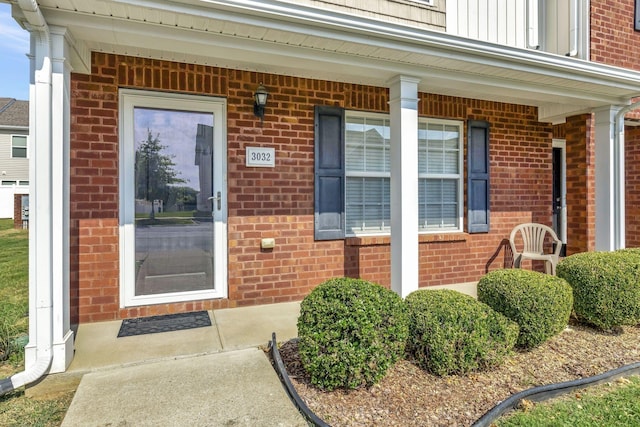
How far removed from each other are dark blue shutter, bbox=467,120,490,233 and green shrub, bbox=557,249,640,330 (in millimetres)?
1783

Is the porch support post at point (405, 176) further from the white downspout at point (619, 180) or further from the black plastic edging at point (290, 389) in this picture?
the white downspout at point (619, 180)

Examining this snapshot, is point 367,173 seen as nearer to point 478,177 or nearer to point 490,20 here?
point 478,177

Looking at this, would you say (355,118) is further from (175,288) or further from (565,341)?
(565,341)

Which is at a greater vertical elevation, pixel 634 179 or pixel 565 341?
pixel 634 179

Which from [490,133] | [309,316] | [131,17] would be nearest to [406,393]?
[309,316]

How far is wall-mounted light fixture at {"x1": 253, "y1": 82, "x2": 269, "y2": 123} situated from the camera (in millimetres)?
4246

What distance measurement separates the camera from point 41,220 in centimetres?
273

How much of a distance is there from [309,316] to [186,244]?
2.12 meters

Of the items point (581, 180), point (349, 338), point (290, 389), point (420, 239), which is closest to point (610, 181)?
point (581, 180)

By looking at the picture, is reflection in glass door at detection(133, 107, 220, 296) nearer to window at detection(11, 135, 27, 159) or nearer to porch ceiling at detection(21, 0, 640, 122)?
porch ceiling at detection(21, 0, 640, 122)

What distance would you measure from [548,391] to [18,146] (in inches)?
975

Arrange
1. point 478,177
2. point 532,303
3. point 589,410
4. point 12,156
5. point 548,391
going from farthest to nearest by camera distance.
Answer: point 12,156, point 478,177, point 532,303, point 548,391, point 589,410

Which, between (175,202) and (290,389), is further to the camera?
Answer: (175,202)

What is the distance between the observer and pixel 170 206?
4176 mm
